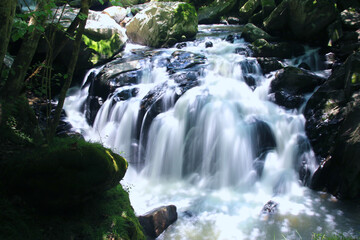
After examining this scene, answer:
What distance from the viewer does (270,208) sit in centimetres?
495

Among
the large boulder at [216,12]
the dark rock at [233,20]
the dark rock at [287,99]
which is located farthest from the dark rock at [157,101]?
the large boulder at [216,12]

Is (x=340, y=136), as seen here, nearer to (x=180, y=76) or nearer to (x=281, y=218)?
(x=281, y=218)

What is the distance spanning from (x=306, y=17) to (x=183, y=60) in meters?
5.10

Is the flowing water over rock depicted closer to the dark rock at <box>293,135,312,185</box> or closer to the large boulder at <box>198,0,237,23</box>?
the dark rock at <box>293,135,312,185</box>

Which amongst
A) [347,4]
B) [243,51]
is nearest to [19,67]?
[243,51]

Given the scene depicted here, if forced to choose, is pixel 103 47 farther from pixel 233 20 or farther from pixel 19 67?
pixel 233 20

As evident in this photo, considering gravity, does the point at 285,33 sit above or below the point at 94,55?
above

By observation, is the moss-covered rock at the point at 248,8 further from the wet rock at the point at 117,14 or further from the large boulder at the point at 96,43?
the large boulder at the point at 96,43

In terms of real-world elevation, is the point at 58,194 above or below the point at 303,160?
above

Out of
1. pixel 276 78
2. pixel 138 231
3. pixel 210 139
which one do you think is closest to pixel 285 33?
pixel 276 78

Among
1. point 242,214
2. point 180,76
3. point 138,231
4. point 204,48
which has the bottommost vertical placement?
point 242,214

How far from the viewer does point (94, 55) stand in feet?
35.1

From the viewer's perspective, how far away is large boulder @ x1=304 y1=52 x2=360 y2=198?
503cm

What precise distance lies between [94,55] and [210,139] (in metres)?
6.40
